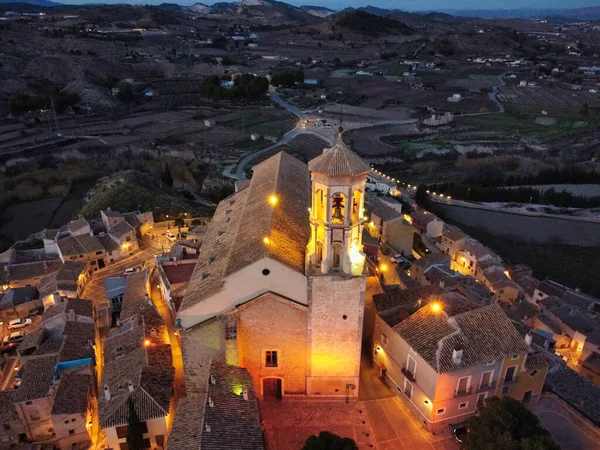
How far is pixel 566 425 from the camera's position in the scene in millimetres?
25125

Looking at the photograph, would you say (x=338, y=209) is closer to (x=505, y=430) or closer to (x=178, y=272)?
(x=505, y=430)

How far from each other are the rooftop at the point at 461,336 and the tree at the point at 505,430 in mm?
2575

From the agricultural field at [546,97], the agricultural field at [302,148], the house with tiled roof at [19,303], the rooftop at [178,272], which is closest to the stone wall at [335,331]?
the rooftop at [178,272]

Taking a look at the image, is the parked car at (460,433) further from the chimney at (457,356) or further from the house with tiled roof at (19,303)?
the house with tiled roof at (19,303)

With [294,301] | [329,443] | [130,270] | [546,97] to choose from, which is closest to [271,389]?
[294,301]

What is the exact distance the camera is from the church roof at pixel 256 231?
24.5 m

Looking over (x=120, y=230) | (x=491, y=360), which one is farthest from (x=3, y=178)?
(x=491, y=360)

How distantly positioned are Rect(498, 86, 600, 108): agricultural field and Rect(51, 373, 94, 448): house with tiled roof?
14402 centimetres

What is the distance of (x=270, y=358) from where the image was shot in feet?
84.4

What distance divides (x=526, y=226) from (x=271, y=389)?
194 feet

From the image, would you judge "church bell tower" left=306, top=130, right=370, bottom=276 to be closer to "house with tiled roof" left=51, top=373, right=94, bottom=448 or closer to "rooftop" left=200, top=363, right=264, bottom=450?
"rooftop" left=200, top=363, right=264, bottom=450

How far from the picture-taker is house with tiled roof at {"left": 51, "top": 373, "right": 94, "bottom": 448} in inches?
997

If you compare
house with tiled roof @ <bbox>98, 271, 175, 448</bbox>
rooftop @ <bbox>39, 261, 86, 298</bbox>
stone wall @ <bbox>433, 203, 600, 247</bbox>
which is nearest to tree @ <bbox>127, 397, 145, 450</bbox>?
house with tiled roof @ <bbox>98, 271, 175, 448</bbox>

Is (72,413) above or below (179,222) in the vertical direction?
above
